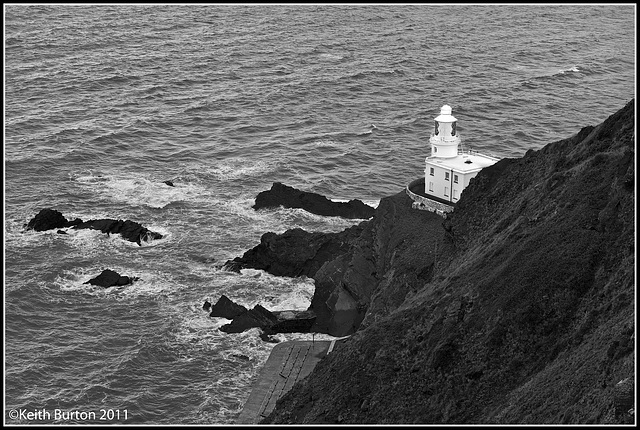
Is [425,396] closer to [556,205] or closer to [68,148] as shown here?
[556,205]

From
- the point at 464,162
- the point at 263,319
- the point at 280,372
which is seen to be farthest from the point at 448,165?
the point at 280,372

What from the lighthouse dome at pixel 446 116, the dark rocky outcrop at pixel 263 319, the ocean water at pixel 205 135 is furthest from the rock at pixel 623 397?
the lighthouse dome at pixel 446 116

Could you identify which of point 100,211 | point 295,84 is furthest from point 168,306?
point 295,84

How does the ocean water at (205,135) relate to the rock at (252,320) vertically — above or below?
above

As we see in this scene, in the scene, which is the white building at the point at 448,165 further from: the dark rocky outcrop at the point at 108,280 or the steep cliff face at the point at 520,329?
the dark rocky outcrop at the point at 108,280

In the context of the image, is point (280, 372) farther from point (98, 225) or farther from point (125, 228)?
point (98, 225)
